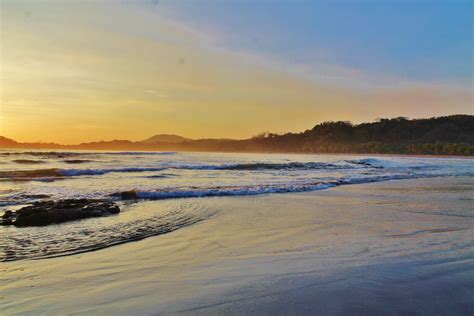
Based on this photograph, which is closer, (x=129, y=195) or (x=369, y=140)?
(x=129, y=195)

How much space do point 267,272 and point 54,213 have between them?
216 inches

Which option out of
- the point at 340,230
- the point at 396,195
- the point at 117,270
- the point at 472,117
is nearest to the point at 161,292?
the point at 117,270

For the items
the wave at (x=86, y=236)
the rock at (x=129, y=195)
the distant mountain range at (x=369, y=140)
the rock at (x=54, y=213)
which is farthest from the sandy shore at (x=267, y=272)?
the distant mountain range at (x=369, y=140)

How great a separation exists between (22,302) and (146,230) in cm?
328

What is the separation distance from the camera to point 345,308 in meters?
3.16

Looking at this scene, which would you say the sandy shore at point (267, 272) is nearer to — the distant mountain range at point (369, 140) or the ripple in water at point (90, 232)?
the ripple in water at point (90, 232)

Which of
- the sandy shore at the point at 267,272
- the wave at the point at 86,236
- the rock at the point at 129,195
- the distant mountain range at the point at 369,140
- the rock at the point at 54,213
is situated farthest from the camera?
the distant mountain range at the point at 369,140

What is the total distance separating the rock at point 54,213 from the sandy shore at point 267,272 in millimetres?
2652

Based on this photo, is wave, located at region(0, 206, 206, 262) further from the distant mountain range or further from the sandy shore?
the distant mountain range

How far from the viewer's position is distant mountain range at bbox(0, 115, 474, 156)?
74312 millimetres

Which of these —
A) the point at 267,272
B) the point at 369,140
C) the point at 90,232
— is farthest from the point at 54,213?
the point at 369,140

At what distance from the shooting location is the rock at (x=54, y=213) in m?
7.25

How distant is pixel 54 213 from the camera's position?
772 cm

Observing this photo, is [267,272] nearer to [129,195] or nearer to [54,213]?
[54,213]
